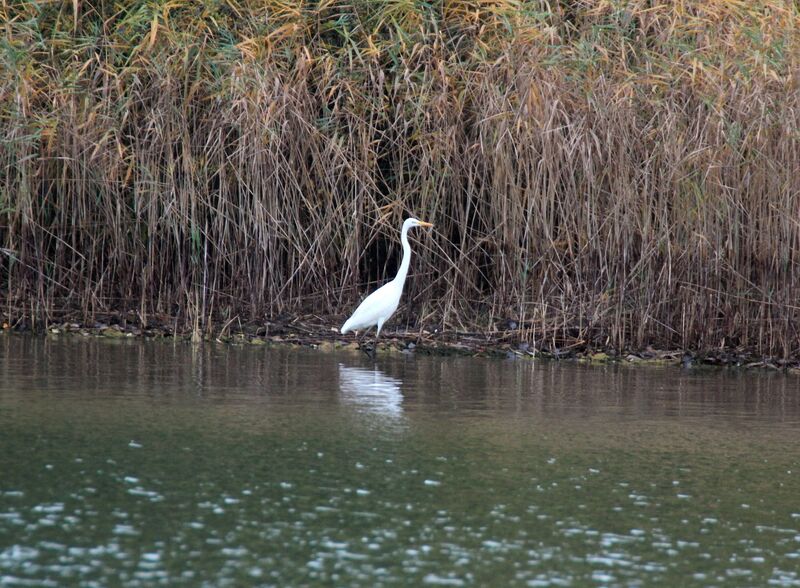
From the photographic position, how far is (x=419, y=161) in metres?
9.68

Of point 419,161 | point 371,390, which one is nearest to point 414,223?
point 419,161

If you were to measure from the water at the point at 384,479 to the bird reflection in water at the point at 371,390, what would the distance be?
0.04 meters

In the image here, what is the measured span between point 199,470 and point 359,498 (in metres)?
0.71

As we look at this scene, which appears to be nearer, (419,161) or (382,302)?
(382,302)

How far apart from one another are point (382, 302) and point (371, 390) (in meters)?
1.82

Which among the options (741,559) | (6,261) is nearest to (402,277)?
(6,261)

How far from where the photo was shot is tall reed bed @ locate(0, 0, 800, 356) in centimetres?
892

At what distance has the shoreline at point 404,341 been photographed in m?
8.94

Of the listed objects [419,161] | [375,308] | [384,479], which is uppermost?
[419,161]

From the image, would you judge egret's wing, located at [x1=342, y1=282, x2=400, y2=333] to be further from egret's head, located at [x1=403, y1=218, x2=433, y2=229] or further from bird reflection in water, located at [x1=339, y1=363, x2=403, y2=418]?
bird reflection in water, located at [x1=339, y1=363, x2=403, y2=418]

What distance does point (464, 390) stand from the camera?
7.29m

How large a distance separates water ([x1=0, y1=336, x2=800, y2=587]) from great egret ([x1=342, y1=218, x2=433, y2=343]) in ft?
3.64

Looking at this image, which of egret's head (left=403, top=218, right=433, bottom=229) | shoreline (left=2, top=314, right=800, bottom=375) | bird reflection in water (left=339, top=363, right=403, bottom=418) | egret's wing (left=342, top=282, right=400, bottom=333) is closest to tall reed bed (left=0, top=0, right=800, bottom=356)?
shoreline (left=2, top=314, right=800, bottom=375)

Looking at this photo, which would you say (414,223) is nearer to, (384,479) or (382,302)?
(382,302)
